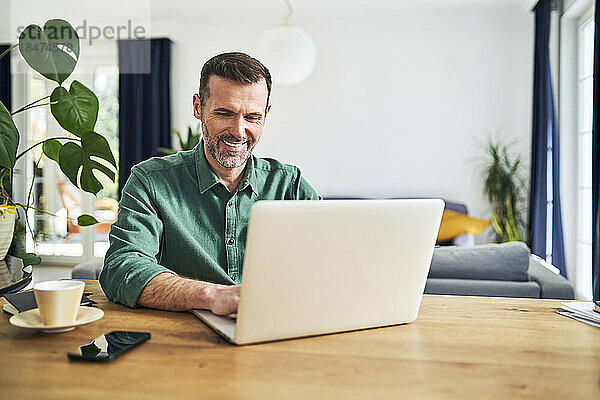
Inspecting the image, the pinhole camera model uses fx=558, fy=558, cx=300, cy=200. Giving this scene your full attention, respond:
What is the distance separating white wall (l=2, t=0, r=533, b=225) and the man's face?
372 cm

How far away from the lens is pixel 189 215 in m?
1.50

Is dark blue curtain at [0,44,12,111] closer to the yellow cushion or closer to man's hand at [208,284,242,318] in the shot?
the yellow cushion

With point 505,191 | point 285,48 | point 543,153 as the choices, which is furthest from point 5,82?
point 543,153

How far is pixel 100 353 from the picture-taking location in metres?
0.86

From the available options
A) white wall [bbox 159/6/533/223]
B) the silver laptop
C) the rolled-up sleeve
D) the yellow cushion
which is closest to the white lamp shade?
white wall [bbox 159/6/533/223]

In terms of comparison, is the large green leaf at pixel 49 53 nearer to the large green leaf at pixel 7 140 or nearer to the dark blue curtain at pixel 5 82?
the large green leaf at pixel 7 140

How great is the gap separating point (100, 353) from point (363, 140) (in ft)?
15.3

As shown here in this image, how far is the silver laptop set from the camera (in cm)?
91

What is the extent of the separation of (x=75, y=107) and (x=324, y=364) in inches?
45.6

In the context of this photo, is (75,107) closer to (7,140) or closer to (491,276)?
(7,140)

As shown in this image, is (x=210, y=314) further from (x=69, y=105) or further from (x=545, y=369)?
(x=69, y=105)

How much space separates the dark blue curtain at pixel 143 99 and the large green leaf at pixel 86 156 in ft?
13.2

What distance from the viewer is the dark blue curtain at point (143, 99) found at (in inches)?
220

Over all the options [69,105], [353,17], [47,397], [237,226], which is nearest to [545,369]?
[47,397]
